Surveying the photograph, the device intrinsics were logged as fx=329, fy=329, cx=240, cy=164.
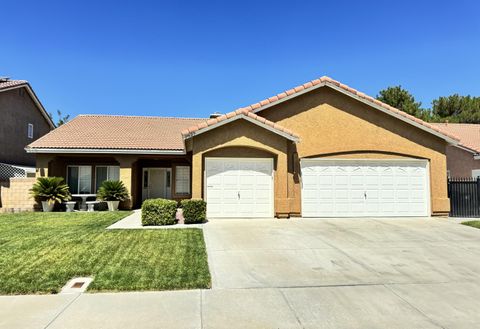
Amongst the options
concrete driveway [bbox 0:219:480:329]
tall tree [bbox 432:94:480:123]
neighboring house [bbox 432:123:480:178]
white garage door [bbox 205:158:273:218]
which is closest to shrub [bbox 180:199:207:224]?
white garage door [bbox 205:158:273:218]

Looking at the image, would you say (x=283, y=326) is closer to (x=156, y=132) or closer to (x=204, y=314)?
(x=204, y=314)

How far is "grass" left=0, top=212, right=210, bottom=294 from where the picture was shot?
6.13 m

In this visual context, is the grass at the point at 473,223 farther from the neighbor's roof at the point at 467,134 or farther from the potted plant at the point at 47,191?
the potted plant at the point at 47,191

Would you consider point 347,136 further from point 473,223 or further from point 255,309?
point 255,309

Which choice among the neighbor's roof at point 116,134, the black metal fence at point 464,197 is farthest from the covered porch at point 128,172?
the black metal fence at point 464,197

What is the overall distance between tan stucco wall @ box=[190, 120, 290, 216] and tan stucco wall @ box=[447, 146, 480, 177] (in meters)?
12.6

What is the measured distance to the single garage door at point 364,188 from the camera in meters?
14.9

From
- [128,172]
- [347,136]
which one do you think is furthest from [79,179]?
[347,136]

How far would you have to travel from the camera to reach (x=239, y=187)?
14172 millimetres

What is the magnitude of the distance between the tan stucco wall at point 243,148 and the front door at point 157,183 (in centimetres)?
856

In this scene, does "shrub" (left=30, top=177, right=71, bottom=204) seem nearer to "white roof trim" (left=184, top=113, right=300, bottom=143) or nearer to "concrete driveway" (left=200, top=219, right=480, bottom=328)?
"white roof trim" (left=184, top=113, right=300, bottom=143)

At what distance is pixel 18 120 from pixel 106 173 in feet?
30.1

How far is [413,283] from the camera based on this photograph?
6422 millimetres

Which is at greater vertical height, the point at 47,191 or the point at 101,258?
the point at 47,191
